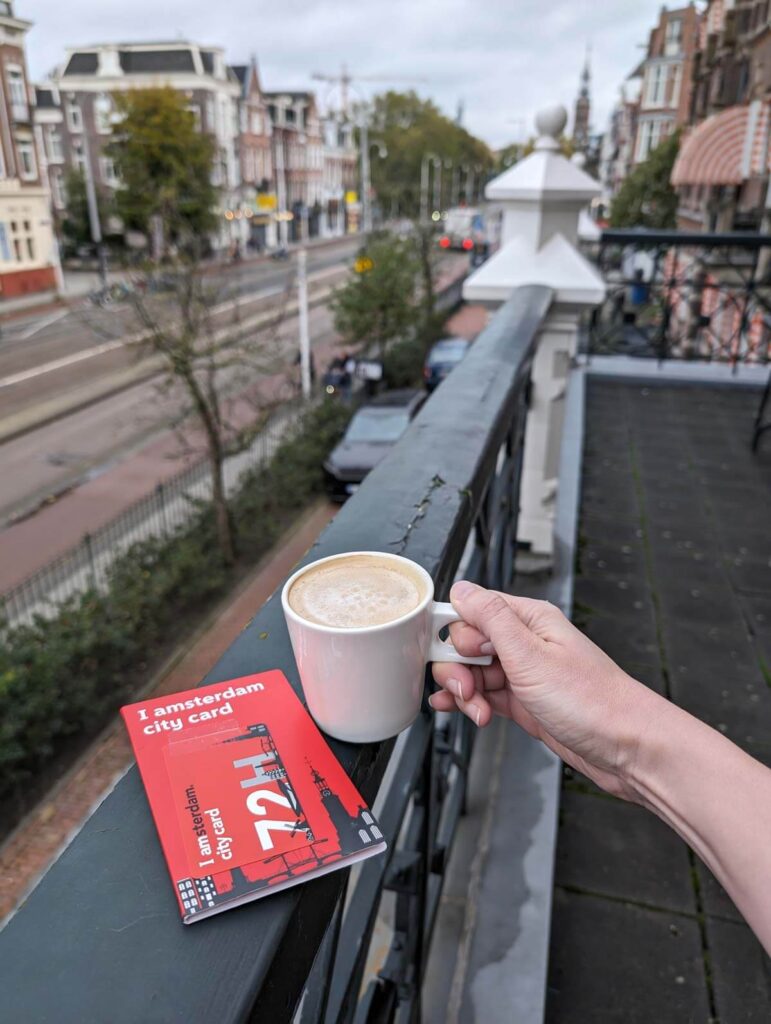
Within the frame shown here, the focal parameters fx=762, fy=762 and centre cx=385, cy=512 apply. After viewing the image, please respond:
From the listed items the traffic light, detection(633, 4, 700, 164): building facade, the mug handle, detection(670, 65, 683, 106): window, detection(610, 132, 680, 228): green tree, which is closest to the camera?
the mug handle

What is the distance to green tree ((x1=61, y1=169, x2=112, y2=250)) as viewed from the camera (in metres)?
41.4

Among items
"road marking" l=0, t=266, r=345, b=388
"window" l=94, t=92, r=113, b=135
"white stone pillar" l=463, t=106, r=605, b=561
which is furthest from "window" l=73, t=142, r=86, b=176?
"white stone pillar" l=463, t=106, r=605, b=561

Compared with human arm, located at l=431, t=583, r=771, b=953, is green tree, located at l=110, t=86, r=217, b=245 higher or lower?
higher

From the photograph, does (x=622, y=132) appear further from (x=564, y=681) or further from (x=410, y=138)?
(x=564, y=681)

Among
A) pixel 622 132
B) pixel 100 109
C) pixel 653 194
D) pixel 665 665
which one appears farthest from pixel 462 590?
pixel 622 132

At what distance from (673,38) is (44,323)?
38106 mm

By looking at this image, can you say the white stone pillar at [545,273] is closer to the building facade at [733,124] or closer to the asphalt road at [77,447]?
the asphalt road at [77,447]

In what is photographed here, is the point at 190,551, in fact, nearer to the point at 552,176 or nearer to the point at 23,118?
the point at 552,176

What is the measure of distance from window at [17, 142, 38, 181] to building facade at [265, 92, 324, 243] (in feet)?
91.1

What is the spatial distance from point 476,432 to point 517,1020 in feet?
4.78

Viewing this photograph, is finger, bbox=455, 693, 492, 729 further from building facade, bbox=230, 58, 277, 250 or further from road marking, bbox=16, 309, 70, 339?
building facade, bbox=230, 58, 277, 250

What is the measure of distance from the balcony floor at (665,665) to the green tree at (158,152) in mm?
33424

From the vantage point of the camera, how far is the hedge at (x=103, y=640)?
7.14 meters

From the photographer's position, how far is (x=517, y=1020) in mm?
1888
